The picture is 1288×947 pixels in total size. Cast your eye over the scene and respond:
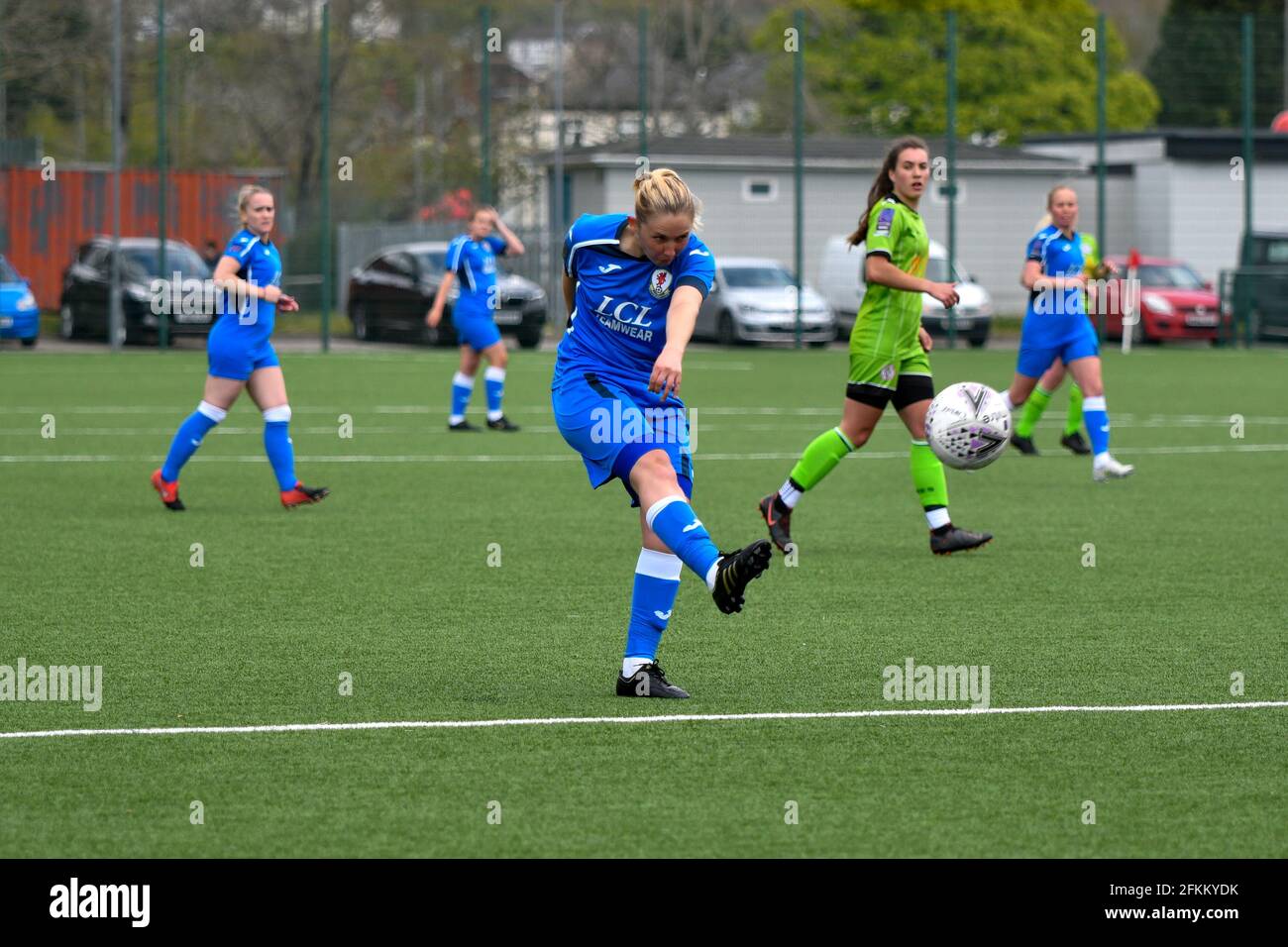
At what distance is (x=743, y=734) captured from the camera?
6.61 metres

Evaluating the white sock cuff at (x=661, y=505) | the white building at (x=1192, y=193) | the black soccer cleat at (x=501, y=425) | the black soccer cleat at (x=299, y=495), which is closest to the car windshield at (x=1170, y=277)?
the white building at (x=1192, y=193)

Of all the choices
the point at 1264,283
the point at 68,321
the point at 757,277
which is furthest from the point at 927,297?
the point at 68,321

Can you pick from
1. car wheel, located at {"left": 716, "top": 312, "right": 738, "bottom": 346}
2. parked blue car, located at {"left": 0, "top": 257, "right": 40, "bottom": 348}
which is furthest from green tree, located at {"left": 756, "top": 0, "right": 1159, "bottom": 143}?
parked blue car, located at {"left": 0, "top": 257, "right": 40, "bottom": 348}

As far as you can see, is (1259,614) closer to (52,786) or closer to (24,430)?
(52,786)

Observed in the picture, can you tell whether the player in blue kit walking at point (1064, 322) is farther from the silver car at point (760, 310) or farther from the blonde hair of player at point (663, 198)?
the silver car at point (760, 310)

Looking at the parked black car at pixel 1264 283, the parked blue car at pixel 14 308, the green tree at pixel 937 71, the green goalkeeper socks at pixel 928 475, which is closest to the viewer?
the green goalkeeper socks at pixel 928 475

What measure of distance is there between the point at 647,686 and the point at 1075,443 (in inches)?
411

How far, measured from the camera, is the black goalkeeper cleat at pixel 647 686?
23.5 feet

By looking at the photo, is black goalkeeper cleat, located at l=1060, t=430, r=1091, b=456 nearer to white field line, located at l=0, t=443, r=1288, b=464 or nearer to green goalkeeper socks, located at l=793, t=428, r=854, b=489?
white field line, located at l=0, t=443, r=1288, b=464

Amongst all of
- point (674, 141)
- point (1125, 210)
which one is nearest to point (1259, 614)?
point (674, 141)

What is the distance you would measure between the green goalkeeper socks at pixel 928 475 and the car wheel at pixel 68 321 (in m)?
26.5

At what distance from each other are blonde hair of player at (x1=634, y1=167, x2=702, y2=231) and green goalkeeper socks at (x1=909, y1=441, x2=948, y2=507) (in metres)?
4.53

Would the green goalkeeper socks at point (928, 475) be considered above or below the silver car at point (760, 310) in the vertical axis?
below
